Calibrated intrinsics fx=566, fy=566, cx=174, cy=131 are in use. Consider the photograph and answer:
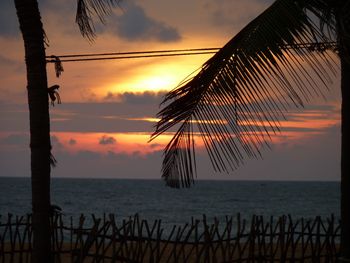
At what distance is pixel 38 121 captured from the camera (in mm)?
7336

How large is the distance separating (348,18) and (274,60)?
1.42m

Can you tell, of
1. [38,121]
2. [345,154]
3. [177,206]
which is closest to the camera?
[38,121]

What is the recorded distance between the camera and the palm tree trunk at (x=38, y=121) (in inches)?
288

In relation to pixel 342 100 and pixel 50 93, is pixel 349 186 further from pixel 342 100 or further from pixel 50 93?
pixel 50 93

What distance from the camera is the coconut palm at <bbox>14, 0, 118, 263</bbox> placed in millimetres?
7320

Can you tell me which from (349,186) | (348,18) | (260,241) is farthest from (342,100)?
(260,241)

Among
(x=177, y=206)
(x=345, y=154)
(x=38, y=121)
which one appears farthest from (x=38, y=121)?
(x=177, y=206)

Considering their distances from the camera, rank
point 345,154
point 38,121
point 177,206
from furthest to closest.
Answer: point 177,206 < point 345,154 < point 38,121

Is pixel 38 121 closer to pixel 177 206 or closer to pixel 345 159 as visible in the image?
pixel 345 159

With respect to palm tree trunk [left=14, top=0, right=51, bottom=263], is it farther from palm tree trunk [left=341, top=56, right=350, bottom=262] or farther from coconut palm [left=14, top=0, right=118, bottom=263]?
palm tree trunk [left=341, top=56, right=350, bottom=262]

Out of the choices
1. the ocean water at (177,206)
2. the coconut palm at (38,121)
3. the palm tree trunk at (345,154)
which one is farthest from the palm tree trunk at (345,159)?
the ocean water at (177,206)

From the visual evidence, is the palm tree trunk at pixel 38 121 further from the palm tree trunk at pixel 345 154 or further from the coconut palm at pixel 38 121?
the palm tree trunk at pixel 345 154

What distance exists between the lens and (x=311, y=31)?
5352 mm

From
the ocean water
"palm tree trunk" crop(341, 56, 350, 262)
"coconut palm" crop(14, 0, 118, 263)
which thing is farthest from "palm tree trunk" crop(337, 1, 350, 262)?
the ocean water
